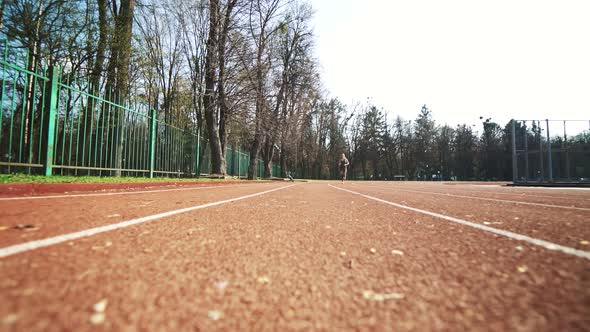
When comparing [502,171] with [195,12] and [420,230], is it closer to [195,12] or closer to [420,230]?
[195,12]

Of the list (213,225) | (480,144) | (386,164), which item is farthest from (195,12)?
(480,144)

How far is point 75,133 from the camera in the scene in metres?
8.73

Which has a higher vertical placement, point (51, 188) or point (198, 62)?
point (198, 62)

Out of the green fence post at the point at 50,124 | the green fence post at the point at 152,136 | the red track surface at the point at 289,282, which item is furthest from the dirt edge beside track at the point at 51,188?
the green fence post at the point at 152,136

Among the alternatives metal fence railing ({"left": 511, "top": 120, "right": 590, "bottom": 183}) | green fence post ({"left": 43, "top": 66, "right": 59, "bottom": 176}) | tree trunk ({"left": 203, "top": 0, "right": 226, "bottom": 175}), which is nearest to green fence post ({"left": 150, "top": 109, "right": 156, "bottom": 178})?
green fence post ({"left": 43, "top": 66, "right": 59, "bottom": 176})

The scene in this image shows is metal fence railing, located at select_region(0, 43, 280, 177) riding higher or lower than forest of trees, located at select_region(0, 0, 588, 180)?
lower

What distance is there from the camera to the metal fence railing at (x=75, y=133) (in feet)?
20.9

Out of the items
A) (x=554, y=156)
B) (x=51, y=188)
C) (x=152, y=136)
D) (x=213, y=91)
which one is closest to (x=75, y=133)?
(x=152, y=136)

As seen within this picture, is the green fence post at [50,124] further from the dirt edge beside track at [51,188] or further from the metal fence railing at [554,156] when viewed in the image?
the metal fence railing at [554,156]

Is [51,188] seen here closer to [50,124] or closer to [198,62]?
[50,124]

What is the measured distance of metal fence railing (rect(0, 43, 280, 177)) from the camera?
6383 millimetres

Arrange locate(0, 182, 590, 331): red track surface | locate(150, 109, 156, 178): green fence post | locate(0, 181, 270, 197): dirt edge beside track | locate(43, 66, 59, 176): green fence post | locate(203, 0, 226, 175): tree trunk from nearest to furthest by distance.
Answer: locate(0, 182, 590, 331): red track surface → locate(0, 181, 270, 197): dirt edge beside track → locate(43, 66, 59, 176): green fence post → locate(150, 109, 156, 178): green fence post → locate(203, 0, 226, 175): tree trunk

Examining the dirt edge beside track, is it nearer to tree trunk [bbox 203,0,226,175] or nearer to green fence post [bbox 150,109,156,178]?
green fence post [bbox 150,109,156,178]

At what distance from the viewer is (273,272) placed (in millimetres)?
1194
